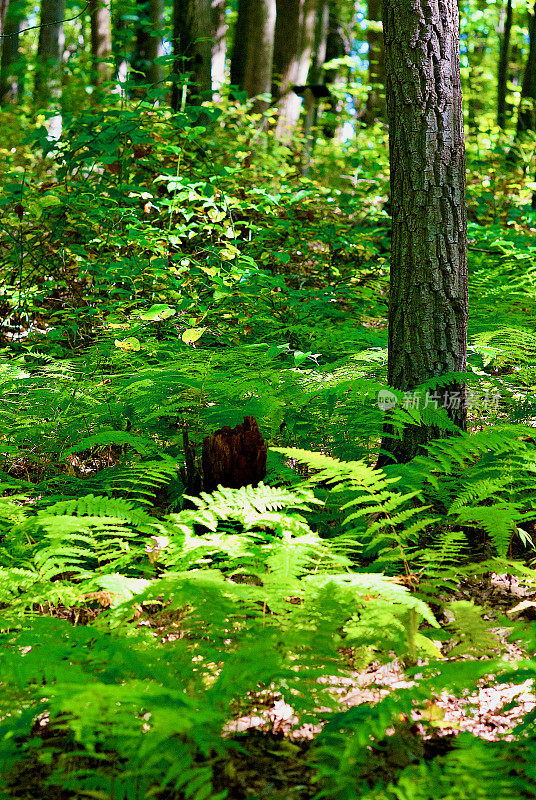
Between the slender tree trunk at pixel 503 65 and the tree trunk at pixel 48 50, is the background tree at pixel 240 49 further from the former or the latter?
the slender tree trunk at pixel 503 65

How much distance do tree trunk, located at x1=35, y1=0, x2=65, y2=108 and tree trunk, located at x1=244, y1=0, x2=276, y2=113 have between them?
4562 mm

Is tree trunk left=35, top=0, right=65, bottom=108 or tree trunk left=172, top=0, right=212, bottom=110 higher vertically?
tree trunk left=35, top=0, right=65, bottom=108

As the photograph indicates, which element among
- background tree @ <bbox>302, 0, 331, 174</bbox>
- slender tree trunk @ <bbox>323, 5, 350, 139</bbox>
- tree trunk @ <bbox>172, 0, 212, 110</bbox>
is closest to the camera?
tree trunk @ <bbox>172, 0, 212, 110</bbox>

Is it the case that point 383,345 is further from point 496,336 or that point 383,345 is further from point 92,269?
point 92,269

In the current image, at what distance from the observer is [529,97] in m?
10.8

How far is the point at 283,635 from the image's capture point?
78.7 inches

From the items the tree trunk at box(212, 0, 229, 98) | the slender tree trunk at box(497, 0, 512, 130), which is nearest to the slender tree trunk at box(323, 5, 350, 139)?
the slender tree trunk at box(497, 0, 512, 130)

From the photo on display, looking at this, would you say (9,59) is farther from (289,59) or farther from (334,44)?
(334,44)

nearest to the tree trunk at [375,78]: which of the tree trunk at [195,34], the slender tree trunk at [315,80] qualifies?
the slender tree trunk at [315,80]

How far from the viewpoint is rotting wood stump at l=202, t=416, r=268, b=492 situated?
10.5 ft

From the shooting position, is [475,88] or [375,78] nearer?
[475,88]

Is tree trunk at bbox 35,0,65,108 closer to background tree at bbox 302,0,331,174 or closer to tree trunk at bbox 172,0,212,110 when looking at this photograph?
background tree at bbox 302,0,331,174

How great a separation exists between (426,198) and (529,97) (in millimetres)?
9377

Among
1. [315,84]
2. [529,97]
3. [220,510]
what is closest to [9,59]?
[315,84]
